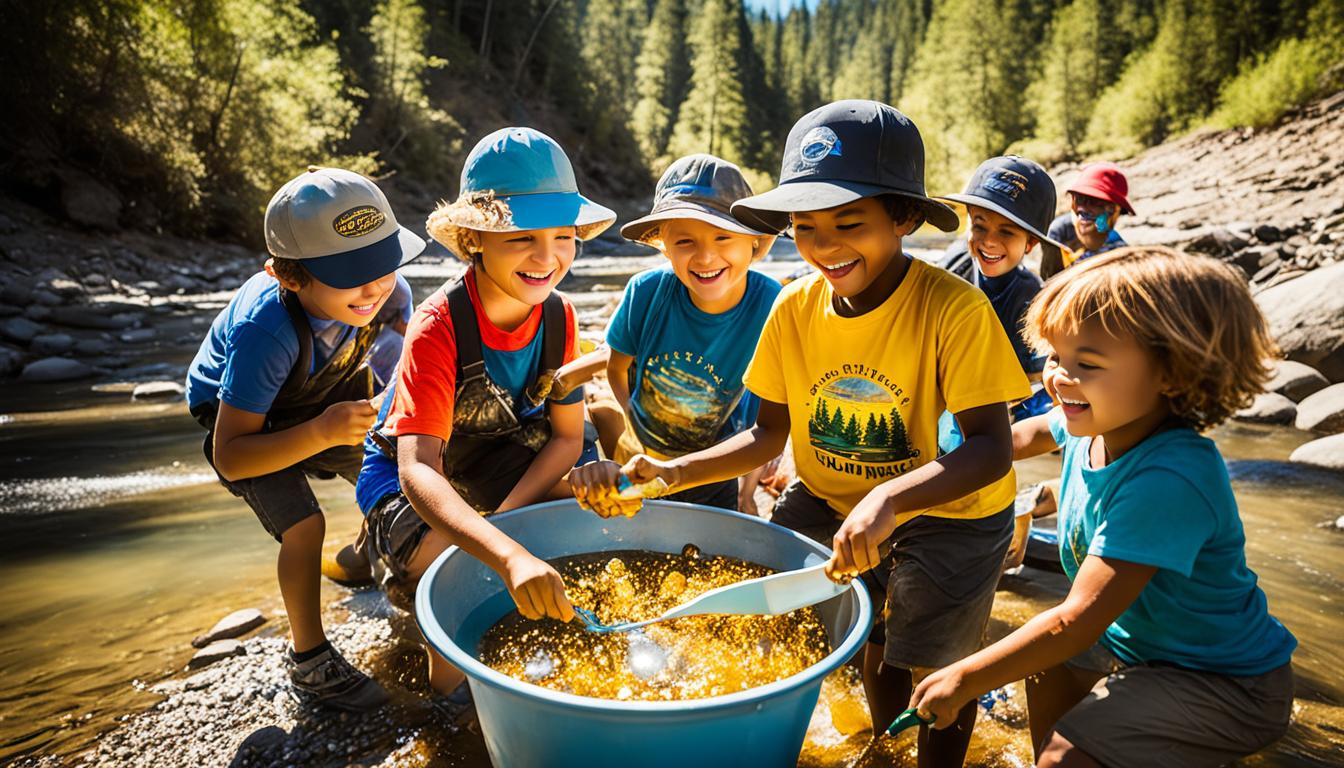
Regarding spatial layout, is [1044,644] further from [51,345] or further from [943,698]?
[51,345]

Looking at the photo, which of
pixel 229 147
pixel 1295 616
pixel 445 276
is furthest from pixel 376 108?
pixel 1295 616

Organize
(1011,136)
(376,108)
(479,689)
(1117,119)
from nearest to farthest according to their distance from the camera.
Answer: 1. (479,689)
2. (376,108)
3. (1117,119)
4. (1011,136)

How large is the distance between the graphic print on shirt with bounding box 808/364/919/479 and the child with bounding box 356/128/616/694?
78cm

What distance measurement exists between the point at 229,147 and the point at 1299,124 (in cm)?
2399

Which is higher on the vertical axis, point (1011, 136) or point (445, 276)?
point (1011, 136)

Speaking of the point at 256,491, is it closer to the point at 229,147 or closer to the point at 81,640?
the point at 81,640

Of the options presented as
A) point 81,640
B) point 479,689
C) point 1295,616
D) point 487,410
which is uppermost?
point 487,410

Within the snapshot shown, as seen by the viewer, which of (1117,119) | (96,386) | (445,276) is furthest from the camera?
(1117,119)

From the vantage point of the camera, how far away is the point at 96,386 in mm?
6090

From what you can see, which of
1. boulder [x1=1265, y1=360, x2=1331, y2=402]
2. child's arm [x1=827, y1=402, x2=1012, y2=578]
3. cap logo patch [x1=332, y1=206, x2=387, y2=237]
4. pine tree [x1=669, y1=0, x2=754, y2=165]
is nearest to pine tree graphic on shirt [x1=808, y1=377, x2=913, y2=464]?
child's arm [x1=827, y1=402, x2=1012, y2=578]

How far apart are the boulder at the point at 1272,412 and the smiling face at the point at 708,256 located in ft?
16.0

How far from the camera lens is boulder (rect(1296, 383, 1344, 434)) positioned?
5.01 metres

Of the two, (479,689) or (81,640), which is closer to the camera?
(479,689)

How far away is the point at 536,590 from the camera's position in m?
1.30
